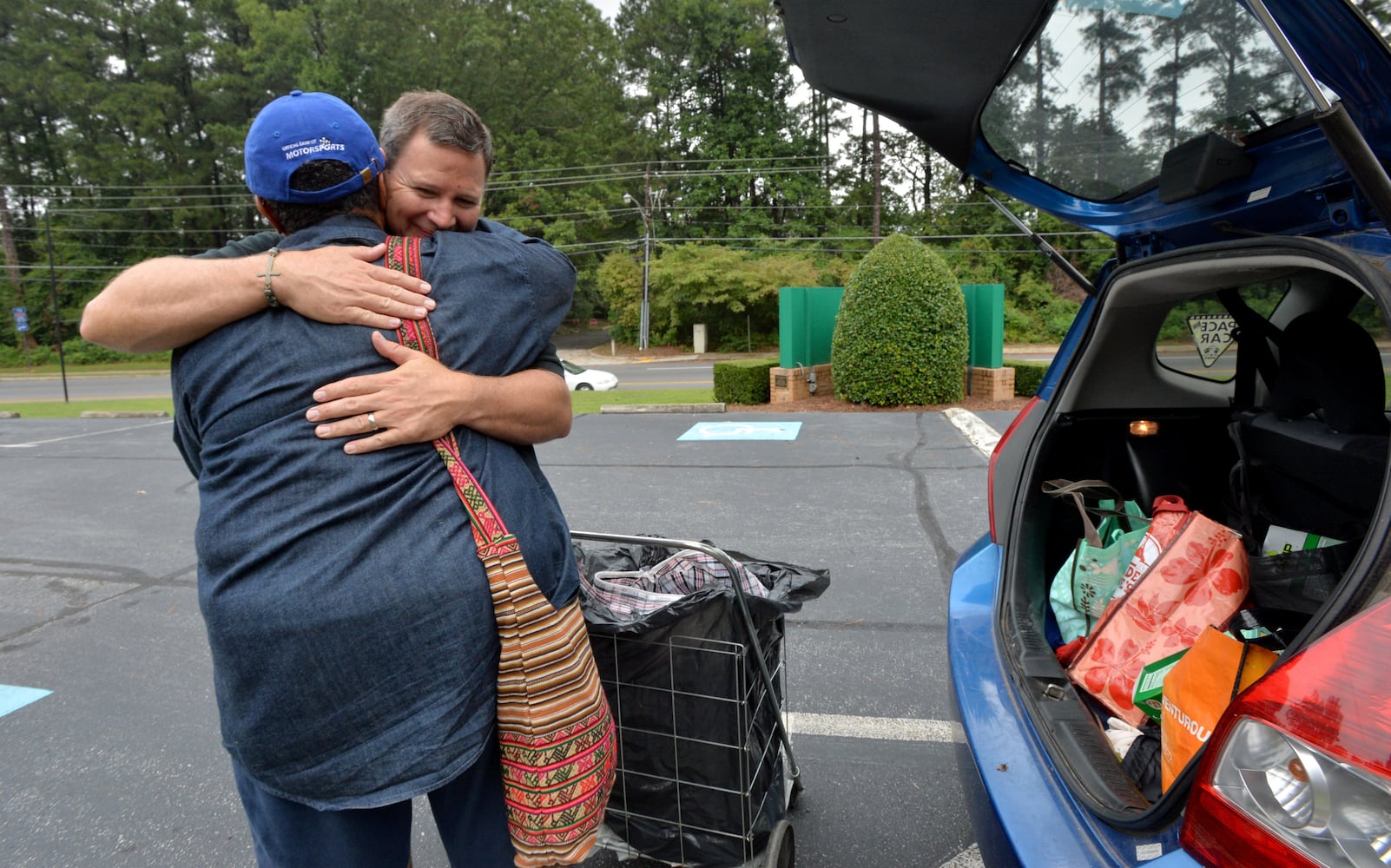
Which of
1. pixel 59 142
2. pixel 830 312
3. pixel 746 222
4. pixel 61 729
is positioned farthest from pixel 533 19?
pixel 61 729

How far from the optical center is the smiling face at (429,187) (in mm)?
1351

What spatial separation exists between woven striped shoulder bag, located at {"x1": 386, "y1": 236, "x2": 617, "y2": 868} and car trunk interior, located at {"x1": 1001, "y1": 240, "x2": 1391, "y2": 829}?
0.88m

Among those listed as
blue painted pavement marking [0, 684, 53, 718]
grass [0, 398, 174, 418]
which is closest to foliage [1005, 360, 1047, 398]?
blue painted pavement marking [0, 684, 53, 718]

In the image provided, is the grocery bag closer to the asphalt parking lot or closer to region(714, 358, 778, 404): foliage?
the asphalt parking lot

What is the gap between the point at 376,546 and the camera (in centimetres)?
113

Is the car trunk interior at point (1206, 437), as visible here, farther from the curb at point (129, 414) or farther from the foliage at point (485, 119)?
the foliage at point (485, 119)

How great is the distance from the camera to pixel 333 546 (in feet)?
3.67

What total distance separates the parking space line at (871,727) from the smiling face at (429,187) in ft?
7.17

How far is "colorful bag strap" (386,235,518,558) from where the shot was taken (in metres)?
1.20

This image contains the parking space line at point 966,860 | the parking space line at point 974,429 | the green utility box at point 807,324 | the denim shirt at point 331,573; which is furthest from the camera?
the green utility box at point 807,324

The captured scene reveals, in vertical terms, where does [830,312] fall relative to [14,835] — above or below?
above

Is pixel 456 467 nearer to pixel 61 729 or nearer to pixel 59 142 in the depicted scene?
pixel 61 729

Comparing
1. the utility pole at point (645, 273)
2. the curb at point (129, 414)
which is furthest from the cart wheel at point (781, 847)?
the utility pole at point (645, 273)

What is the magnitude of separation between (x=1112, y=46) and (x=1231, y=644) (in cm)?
144
